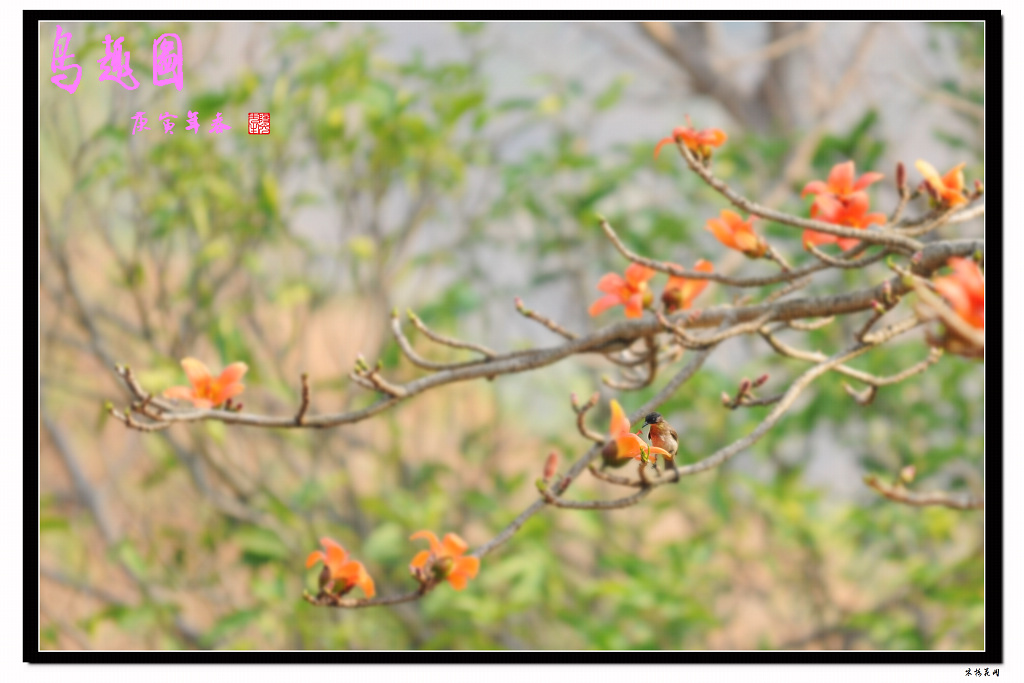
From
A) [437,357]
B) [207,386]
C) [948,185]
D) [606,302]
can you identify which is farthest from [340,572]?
[437,357]

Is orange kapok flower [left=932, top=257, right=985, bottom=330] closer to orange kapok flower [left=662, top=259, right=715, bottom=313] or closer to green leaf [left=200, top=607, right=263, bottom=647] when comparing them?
orange kapok flower [left=662, top=259, right=715, bottom=313]

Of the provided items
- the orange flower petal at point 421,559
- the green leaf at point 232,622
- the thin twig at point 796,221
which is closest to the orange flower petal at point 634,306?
the thin twig at point 796,221

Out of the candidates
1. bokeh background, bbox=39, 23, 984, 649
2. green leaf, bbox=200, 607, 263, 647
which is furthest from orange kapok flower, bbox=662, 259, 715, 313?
green leaf, bbox=200, 607, 263, 647

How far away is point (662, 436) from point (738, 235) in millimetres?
200

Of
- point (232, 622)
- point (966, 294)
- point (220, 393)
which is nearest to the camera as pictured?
point (966, 294)

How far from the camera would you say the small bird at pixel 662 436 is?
506mm

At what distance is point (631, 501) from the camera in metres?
0.49

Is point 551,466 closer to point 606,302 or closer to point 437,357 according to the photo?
point 606,302

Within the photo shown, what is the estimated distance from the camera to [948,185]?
629 mm

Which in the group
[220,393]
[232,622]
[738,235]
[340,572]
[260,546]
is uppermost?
[738,235]

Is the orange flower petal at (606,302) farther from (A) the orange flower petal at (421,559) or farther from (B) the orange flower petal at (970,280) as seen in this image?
(B) the orange flower petal at (970,280)

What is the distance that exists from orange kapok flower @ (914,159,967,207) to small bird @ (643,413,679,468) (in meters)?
0.26

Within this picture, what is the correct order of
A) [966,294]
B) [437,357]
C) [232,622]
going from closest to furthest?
[966,294] < [232,622] < [437,357]

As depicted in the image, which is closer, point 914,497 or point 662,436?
point 914,497
